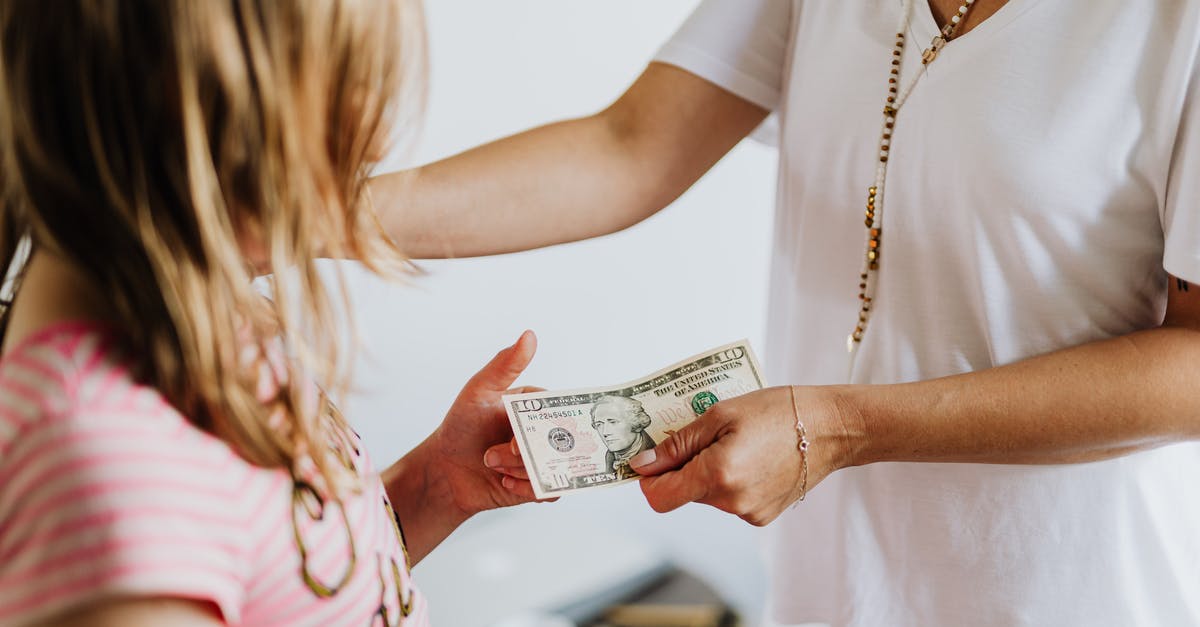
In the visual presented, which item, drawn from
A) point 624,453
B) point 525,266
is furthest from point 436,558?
point 624,453

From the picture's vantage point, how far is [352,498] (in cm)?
78

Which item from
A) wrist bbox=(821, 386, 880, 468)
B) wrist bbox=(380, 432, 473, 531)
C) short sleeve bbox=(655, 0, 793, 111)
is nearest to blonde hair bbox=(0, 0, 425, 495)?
wrist bbox=(380, 432, 473, 531)

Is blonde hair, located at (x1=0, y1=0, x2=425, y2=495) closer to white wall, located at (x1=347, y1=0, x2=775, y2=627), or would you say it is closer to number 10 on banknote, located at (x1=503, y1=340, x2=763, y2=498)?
number 10 on banknote, located at (x1=503, y1=340, x2=763, y2=498)

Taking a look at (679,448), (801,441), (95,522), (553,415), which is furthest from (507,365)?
(95,522)

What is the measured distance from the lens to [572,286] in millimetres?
2432

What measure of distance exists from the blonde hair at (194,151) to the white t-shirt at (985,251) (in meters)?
0.64

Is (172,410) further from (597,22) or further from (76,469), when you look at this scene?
(597,22)

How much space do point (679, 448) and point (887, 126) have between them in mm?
433

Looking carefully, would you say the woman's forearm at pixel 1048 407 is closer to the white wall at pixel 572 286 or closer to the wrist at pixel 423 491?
the wrist at pixel 423 491

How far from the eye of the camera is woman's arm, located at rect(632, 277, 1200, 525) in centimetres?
98

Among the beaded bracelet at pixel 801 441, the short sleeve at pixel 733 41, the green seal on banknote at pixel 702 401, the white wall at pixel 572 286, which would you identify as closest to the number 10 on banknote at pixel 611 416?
the green seal on banknote at pixel 702 401

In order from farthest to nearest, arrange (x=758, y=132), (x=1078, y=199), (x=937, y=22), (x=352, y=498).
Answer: (x=758, y=132), (x=937, y=22), (x=1078, y=199), (x=352, y=498)

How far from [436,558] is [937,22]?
1.64 metres

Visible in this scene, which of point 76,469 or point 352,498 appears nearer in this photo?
point 76,469
